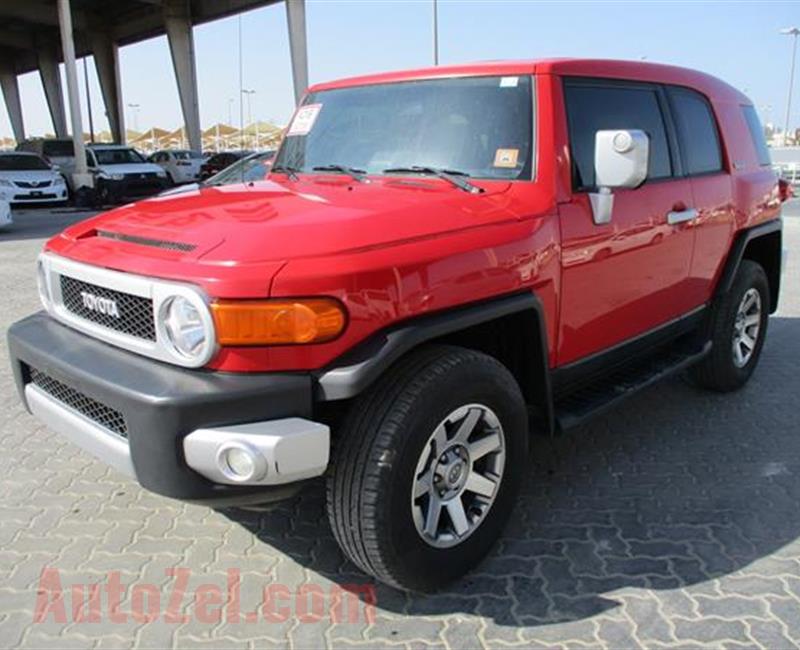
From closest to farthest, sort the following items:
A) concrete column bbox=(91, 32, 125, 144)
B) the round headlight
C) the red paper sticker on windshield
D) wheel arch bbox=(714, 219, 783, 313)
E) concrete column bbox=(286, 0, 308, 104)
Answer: the round headlight, the red paper sticker on windshield, wheel arch bbox=(714, 219, 783, 313), concrete column bbox=(286, 0, 308, 104), concrete column bbox=(91, 32, 125, 144)

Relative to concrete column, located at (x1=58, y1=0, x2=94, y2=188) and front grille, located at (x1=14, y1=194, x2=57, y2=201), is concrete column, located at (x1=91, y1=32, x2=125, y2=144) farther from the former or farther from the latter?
front grille, located at (x1=14, y1=194, x2=57, y2=201)

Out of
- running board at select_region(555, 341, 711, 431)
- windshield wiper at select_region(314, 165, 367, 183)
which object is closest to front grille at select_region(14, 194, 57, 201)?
windshield wiper at select_region(314, 165, 367, 183)

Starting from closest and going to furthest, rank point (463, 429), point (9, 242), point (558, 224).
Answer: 1. point (463, 429)
2. point (558, 224)
3. point (9, 242)

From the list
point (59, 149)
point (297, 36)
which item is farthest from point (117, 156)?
point (297, 36)

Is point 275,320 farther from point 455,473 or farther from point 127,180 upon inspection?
point 127,180

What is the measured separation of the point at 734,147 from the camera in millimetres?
4559

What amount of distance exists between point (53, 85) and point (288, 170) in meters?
44.7

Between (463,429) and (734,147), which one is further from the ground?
(734,147)

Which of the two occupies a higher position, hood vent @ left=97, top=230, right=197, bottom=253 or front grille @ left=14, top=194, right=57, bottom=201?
hood vent @ left=97, top=230, right=197, bottom=253

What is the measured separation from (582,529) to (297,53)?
85.6 feet

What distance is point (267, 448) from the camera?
225cm

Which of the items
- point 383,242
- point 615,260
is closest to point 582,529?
point 615,260

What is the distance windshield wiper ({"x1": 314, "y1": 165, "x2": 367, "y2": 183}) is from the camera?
345 centimetres

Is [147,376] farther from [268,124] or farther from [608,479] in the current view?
[268,124]
